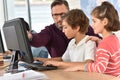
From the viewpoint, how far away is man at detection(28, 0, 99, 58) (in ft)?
8.48

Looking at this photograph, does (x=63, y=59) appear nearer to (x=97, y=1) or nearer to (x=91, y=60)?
(x=91, y=60)

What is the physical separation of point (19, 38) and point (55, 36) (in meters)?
1.03

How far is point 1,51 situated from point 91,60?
1.01 meters

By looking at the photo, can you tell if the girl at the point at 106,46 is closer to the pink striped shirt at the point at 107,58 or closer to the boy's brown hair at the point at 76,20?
→ the pink striped shirt at the point at 107,58

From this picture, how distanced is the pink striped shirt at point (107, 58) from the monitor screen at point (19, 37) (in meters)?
0.42

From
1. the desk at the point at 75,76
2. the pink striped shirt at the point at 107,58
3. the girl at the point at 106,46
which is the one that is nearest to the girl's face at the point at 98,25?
the girl at the point at 106,46

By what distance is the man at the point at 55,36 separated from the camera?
102 inches

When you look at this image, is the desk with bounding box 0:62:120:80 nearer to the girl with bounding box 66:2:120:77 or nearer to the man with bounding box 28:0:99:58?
the girl with bounding box 66:2:120:77

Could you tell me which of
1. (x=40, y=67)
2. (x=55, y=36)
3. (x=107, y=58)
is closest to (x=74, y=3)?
(x=55, y=36)

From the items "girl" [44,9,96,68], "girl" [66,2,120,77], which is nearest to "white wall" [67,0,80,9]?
"girl" [44,9,96,68]

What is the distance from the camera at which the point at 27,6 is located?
4.80 meters

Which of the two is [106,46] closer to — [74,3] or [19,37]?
[19,37]

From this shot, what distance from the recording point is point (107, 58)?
169 cm

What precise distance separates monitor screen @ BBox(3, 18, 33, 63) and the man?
76cm
